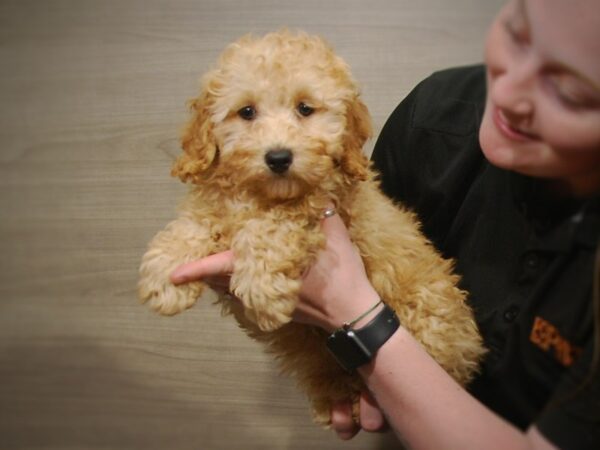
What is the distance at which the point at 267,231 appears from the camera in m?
0.80

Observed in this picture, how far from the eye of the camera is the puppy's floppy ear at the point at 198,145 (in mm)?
846

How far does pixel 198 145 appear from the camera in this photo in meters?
0.85

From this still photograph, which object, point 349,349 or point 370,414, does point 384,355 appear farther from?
point 370,414

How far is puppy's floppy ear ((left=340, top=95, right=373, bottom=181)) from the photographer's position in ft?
2.79

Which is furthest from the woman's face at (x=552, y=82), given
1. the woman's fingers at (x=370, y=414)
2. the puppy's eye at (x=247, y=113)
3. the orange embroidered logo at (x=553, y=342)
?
the woman's fingers at (x=370, y=414)

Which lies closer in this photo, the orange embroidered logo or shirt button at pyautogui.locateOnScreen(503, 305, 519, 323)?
the orange embroidered logo

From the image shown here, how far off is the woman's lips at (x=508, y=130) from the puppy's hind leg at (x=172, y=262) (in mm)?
500

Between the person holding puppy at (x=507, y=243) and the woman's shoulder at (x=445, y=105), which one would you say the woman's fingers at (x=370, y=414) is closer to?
the person holding puppy at (x=507, y=243)

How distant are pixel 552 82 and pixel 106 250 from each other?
4.24ft

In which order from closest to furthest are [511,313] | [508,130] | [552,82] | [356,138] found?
[552,82] → [508,130] → [511,313] → [356,138]

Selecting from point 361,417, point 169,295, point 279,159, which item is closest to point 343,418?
point 361,417

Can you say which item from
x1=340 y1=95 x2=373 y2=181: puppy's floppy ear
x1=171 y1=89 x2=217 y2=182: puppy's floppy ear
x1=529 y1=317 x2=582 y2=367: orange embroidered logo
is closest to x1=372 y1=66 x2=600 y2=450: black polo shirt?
x1=529 y1=317 x2=582 y2=367: orange embroidered logo

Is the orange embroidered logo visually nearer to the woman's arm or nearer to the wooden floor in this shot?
the woman's arm

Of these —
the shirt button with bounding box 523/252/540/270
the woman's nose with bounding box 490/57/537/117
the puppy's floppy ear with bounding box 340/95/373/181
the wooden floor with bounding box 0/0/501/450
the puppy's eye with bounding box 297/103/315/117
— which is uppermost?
the woman's nose with bounding box 490/57/537/117
